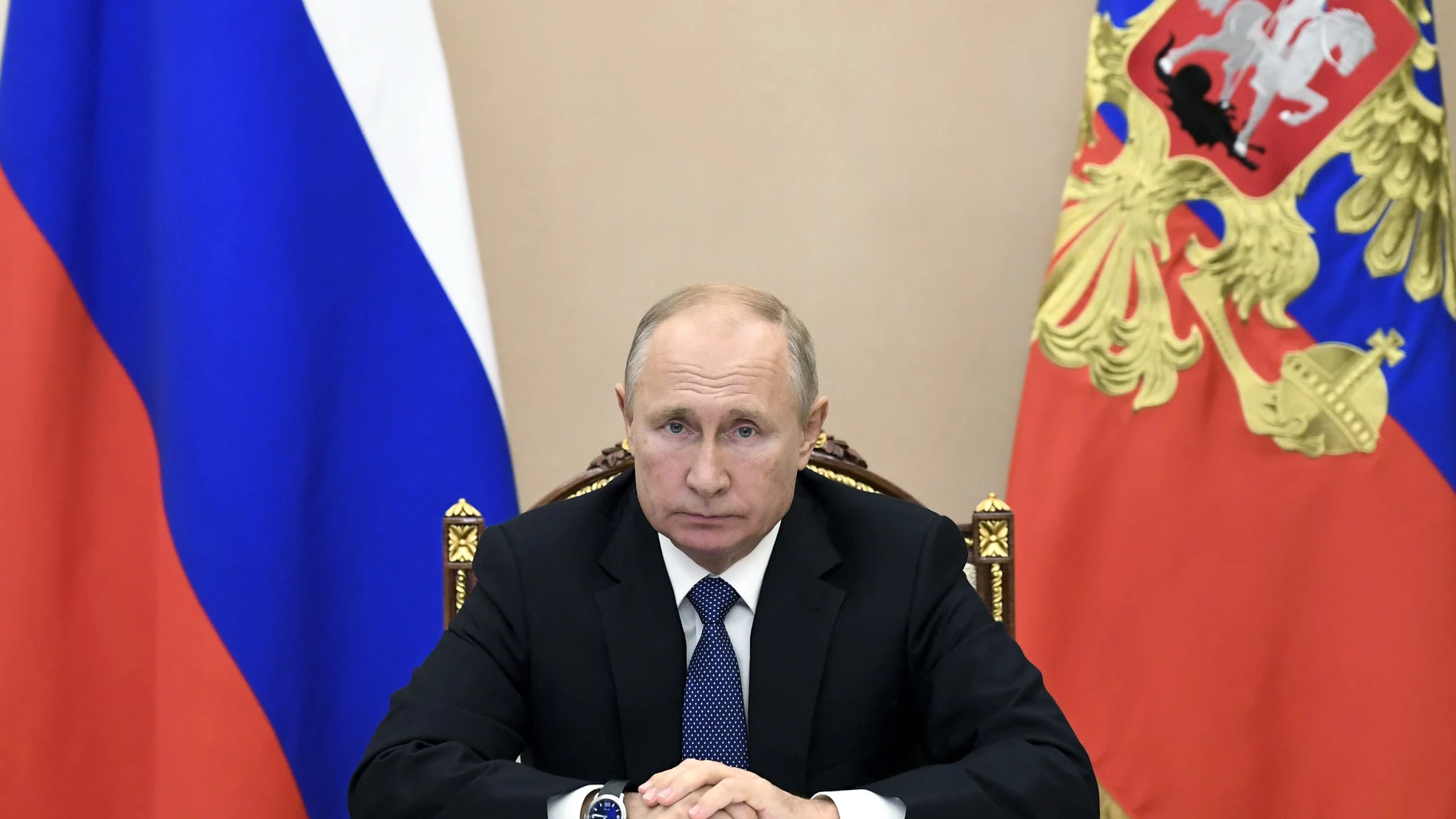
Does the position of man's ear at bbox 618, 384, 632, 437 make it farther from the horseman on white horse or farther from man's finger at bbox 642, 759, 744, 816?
the horseman on white horse

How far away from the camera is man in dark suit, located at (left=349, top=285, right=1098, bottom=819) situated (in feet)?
5.69

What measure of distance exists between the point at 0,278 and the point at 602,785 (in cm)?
156

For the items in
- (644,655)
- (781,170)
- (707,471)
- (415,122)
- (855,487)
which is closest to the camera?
(707,471)

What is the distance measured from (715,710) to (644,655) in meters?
0.13

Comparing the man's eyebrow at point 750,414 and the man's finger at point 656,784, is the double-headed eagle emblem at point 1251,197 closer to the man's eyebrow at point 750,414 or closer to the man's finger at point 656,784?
the man's eyebrow at point 750,414

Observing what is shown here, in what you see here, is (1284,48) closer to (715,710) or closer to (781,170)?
(781,170)

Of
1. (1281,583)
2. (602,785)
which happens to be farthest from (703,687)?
(1281,583)

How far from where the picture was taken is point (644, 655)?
1.89 metres

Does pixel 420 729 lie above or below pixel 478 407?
below

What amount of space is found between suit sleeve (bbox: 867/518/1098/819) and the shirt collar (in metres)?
0.24

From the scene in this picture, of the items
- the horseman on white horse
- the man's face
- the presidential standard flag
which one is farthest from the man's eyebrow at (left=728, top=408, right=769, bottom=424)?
the horseman on white horse

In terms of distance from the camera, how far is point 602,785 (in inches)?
64.5

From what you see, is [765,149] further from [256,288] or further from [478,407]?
[256,288]

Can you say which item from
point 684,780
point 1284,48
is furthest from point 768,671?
point 1284,48
